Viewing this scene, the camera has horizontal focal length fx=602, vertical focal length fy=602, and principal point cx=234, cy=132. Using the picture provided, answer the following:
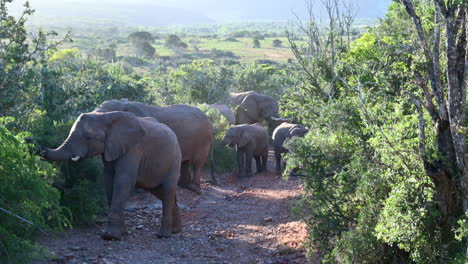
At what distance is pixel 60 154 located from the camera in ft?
31.7

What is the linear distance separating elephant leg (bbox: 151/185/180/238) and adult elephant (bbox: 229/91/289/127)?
1403cm

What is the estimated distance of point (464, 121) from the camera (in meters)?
7.55

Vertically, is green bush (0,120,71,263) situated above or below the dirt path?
above

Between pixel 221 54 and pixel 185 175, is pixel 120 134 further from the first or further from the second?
pixel 221 54

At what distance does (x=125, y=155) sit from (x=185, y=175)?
4952 millimetres

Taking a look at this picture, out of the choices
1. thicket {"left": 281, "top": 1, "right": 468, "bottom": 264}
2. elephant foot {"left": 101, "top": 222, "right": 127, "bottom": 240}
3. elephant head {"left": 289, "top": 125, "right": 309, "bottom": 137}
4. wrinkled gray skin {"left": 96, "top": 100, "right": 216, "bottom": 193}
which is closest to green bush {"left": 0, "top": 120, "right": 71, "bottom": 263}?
elephant foot {"left": 101, "top": 222, "right": 127, "bottom": 240}

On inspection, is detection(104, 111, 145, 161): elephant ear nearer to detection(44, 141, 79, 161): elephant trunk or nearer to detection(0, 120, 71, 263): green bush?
detection(44, 141, 79, 161): elephant trunk

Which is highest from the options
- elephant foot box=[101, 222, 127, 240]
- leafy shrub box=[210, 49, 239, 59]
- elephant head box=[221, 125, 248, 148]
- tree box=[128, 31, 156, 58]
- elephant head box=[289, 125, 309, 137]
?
tree box=[128, 31, 156, 58]

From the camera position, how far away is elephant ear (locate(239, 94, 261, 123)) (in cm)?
2528

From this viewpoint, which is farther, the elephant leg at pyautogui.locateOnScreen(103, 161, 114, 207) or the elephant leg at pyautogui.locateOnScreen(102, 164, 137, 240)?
the elephant leg at pyautogui.locateOnScreen(103, 161, 114, 207)

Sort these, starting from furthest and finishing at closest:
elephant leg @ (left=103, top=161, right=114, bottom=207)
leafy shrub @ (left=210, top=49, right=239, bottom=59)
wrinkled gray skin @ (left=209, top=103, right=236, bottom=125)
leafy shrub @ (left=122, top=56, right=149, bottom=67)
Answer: leafy shrub @ (left=210, top=49, right=239, bottom=59)
leafy shrub @ (left=122, top=56, right=149, bottom=67)
wrinkled gray skin @ (left=209, top=103, right=236, bottom=125)
elephant leg @ (left=103, top=161, right=114, bottom=207)

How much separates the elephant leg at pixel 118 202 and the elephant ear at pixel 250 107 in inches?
597

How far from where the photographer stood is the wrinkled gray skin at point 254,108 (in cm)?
2527

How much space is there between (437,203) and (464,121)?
113cm
